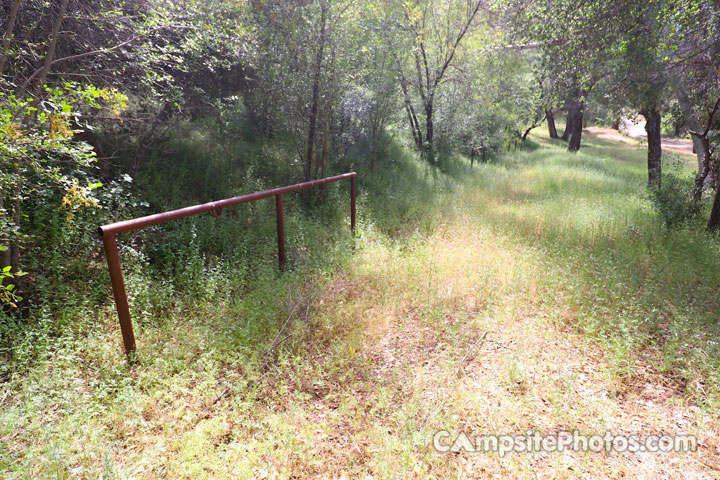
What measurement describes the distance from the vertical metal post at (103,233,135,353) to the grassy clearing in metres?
0.20

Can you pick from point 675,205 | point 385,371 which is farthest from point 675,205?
point 385,371

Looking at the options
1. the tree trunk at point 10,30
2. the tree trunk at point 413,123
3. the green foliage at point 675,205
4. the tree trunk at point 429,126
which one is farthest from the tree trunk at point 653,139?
the tree trunk at point 10,30

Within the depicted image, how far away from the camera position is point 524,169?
46.0 feet

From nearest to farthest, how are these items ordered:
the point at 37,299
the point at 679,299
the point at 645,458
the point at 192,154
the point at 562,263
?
the point at 645,458, the point at 37,299, the point at 679,299, the point at 562,263, the point at 192,154

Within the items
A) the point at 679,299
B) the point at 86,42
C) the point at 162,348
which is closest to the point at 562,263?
the point at 679,299

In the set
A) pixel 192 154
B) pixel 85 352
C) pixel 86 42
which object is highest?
pixel 86 42

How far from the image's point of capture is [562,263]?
4879mm

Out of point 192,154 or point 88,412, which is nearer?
point 88,412

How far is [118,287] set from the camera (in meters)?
2.52

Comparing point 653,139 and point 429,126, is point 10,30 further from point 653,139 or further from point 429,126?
point 653,139

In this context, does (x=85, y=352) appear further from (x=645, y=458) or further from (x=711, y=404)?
(x=711, y=404)

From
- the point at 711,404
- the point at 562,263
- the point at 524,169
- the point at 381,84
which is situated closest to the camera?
the point at 711,404

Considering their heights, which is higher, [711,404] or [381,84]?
[381,84]

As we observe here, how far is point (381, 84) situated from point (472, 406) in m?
8.82
